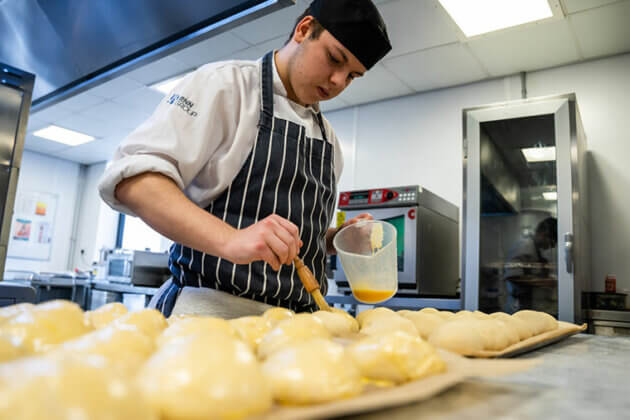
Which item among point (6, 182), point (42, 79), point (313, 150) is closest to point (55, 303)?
point (313, 150)

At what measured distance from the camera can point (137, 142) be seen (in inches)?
42.3

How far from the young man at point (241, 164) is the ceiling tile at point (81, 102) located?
361 centimetres

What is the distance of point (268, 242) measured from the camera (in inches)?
37.4

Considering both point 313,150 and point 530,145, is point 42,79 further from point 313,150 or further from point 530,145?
point 530,145

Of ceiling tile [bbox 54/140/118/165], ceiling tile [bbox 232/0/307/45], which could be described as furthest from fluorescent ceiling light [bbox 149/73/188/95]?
ceiling tile [bbox 54/140/118/165]

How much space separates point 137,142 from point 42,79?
100cm

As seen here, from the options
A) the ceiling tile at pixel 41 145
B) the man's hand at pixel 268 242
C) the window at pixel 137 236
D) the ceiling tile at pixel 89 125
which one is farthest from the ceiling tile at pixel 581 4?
the ceiling tile at pixel 41 145

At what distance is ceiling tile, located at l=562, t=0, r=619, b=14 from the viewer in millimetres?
2568

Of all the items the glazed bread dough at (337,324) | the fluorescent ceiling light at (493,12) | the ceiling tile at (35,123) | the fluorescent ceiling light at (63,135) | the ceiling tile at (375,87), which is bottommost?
the glazed bread dough at (337,324)

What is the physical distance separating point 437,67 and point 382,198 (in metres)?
1.16

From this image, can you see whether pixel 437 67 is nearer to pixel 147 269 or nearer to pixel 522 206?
pixel 522 206

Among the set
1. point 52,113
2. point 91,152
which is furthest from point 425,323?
point 91,152

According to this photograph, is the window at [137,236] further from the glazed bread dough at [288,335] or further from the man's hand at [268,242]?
the glazed bread dough at [288,335]

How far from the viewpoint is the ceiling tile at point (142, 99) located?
4229 millimetres
